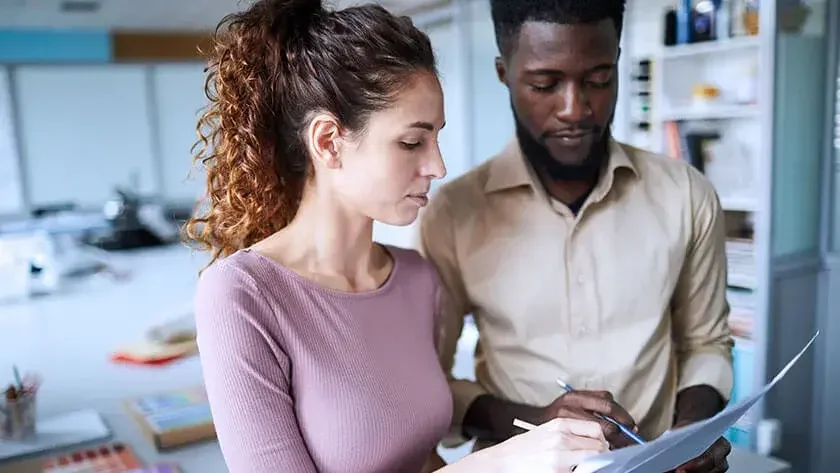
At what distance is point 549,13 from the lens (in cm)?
119

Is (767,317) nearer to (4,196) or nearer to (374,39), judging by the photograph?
(374,39)

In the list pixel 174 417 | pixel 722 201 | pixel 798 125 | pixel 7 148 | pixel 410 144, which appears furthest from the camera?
pixel 7 148

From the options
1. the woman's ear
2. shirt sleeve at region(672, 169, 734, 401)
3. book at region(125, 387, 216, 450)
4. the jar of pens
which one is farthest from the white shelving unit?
the jar of pens

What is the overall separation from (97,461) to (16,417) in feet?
0.74

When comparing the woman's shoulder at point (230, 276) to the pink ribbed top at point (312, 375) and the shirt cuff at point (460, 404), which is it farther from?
the shirt cuff at point (460, 404)

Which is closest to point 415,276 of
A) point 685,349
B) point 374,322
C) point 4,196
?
point 374,322

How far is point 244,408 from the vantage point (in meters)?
0.96

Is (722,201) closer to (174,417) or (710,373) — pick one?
(710,373)

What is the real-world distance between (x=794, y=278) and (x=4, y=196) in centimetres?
577

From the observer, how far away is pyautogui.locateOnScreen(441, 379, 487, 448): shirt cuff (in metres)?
1.35

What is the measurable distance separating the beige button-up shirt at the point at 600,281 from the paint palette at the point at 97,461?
0.79 metres

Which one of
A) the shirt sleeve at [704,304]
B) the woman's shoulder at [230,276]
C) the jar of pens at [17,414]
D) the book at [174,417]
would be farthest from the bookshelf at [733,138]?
the jar of pens at [17,414]

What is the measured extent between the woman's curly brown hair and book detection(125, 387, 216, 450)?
0.69 metres

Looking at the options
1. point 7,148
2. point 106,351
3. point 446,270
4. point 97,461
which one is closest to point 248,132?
point 446,270
